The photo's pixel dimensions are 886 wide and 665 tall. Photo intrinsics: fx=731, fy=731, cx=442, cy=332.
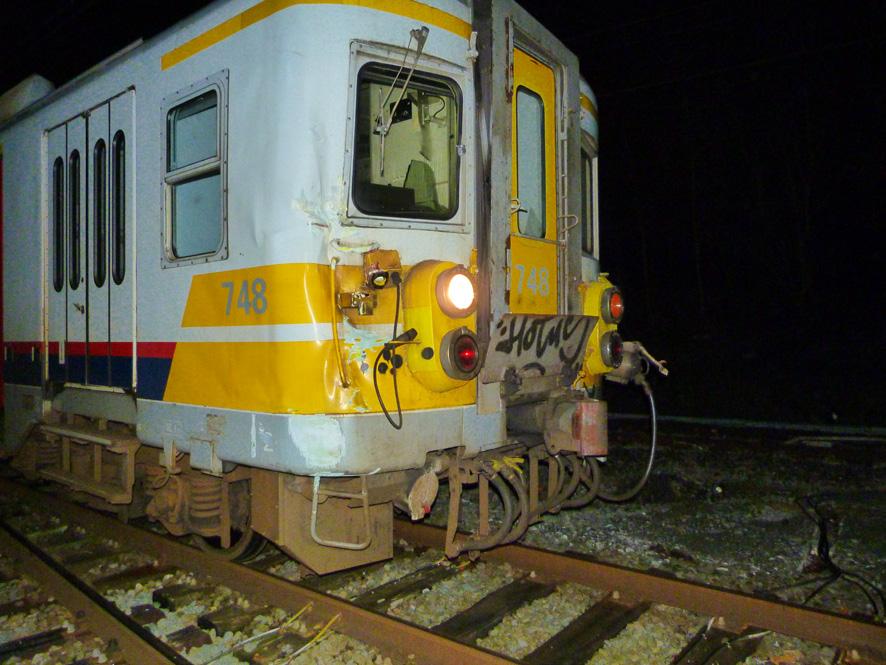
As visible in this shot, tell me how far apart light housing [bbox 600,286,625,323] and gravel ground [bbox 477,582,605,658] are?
1.76 meters

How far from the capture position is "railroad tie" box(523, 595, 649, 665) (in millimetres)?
3711

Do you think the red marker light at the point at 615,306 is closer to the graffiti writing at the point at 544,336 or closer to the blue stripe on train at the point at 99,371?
the graffiti writing at the point at 544,336

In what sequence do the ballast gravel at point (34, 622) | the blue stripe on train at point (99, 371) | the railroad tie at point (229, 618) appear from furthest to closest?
the blue stripe on train at point (99, 371), the ballast gravel at point (34, 622), the railroad tie at point (229, 618)

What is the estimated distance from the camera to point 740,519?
6.24 m

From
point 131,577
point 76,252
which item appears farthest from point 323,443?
point 76,252

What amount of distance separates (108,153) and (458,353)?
3.05 m

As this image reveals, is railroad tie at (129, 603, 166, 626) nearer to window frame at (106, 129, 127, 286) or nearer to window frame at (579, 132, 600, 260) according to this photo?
window frame at (106, 129, 127, 286)

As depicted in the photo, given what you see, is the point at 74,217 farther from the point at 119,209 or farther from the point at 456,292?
the point at 456,292

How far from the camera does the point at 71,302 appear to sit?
553 centimetres

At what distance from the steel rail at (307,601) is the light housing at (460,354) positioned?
129cm

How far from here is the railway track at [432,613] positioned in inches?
147

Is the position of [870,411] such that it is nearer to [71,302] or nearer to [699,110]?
[71,302]

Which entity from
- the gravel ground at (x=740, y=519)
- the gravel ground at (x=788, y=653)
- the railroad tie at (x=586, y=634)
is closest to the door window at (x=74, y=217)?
the gravel ground at (x=740, y=519)

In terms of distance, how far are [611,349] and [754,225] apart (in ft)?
86.2
